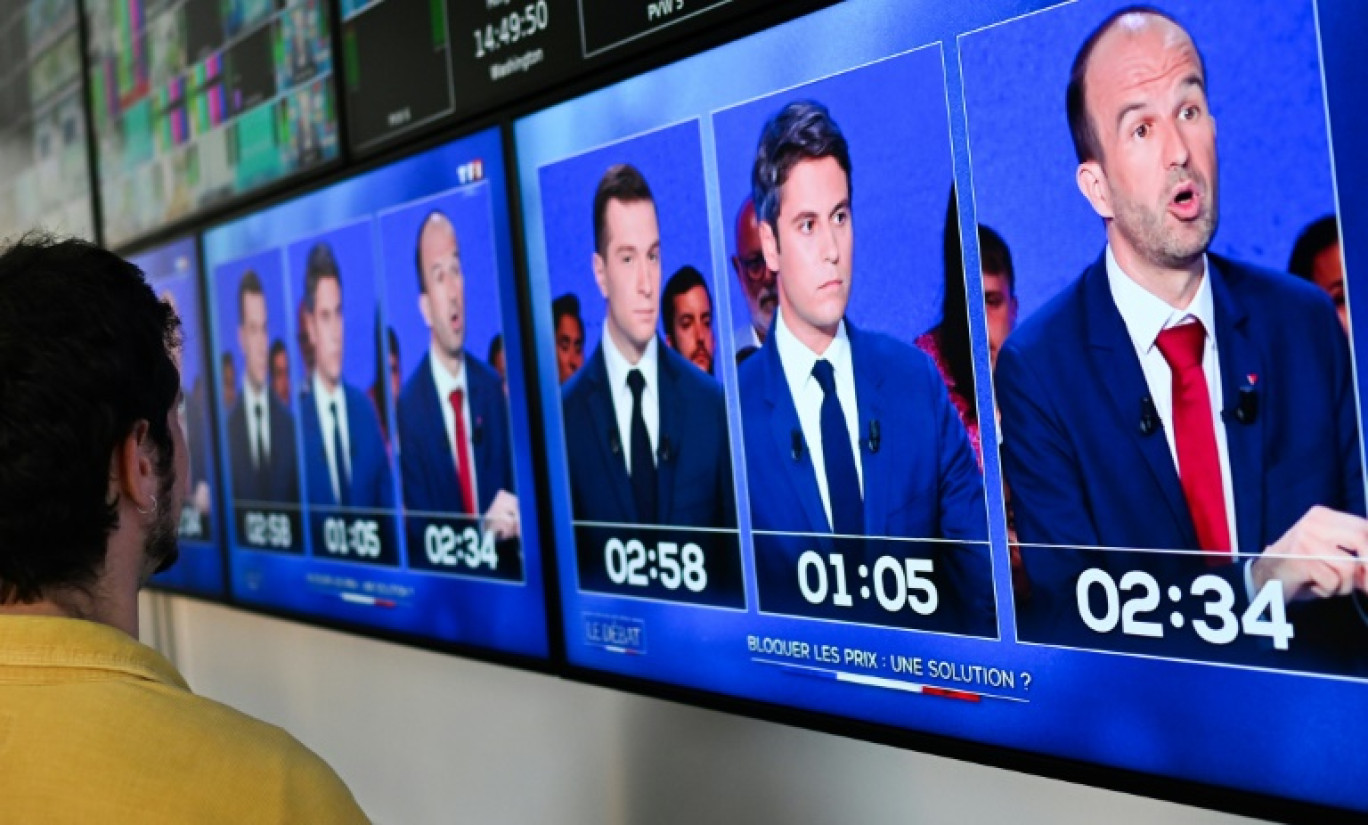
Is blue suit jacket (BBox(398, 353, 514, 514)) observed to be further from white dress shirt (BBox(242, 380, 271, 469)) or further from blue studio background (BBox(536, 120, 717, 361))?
white dress shirt (BBox(242, 380, 271, 469))

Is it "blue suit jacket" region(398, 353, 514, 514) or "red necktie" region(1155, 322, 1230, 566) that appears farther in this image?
"blue suit jacket" region(398, 353, 514, 514)

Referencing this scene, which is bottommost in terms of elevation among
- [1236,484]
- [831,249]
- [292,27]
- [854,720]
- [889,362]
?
[854,720]

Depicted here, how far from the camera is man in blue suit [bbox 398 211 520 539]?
Answer: 5.78 ft

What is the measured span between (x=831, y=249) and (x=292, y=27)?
123cm

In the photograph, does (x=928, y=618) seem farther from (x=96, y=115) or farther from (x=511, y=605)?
(x=96, y=115)

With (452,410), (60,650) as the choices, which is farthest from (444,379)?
(60,650)

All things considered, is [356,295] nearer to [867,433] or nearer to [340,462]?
[340,462]

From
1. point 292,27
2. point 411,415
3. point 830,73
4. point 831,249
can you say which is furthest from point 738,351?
point 292,27

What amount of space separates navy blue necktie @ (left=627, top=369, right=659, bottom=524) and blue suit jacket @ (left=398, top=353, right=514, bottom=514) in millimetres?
266

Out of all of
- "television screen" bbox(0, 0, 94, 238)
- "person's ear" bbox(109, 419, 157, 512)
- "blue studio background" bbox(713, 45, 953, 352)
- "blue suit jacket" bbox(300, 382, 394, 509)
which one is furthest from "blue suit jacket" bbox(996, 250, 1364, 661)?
"television screen" bbox(0, 0, 94, 238)

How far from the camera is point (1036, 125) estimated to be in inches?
42.5

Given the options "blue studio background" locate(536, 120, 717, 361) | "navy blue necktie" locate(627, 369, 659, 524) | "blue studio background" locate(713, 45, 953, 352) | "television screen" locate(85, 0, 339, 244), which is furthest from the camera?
"television screen" locate(85, 0, 339, 244)

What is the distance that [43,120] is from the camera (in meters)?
3.18

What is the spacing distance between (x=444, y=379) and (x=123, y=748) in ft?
3.06
